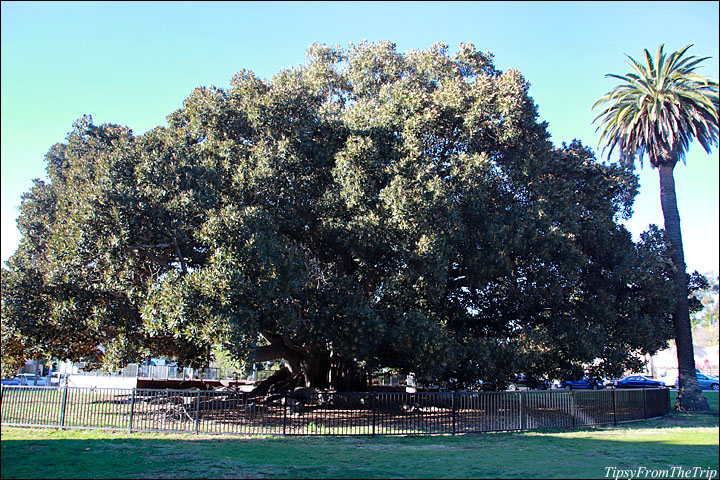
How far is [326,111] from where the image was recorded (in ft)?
74.0

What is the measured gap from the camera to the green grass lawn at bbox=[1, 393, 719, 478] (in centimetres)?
1048

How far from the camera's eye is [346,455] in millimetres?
12836

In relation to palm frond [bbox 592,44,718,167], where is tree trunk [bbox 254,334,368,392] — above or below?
below

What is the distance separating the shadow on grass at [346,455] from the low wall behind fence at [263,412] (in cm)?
62

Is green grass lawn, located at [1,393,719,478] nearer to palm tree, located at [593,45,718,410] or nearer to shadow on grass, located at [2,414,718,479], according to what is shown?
shadow on grass, located at [2,414,718,479]

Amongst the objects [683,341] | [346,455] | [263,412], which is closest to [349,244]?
[263,412]

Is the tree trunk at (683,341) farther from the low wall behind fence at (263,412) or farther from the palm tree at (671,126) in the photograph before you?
the low wall behind fence at (263,412)

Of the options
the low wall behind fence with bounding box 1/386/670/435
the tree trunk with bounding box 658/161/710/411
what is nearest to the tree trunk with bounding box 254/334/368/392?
the low wall behind fence with bounding box 1/386/670/435

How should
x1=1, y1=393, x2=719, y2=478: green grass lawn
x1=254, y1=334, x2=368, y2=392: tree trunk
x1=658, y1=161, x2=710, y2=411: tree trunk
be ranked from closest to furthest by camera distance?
x1=1, y1=393, x2=719, y2=478: green grass lawn
x1=254, y1=334, x2=368, y2=392: tree trunk
x1=658, y1=161, x2=710, y2=411: tree trunk

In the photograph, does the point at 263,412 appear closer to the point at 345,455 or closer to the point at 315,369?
the point at 345,455

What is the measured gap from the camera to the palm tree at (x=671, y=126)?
27.4m

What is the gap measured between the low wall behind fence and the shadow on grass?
0.62 m

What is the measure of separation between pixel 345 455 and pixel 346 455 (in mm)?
25

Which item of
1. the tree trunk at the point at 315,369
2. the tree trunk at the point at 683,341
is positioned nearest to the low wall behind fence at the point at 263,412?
the tree trunk at the point at 315,369
